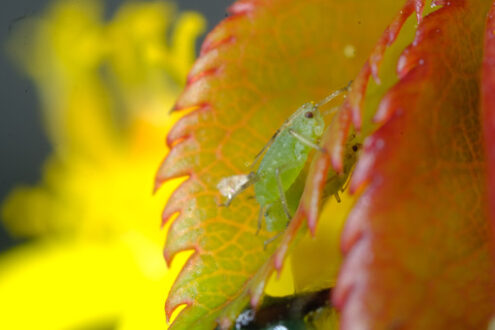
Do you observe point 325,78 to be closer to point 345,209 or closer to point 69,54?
point 345,209

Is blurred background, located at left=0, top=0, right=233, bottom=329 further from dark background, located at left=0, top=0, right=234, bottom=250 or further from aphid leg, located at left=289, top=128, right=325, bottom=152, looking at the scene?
aphid leg, located at left=289, top=128, right=325, bottom=152

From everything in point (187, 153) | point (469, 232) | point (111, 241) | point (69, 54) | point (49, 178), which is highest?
point (69, 54)

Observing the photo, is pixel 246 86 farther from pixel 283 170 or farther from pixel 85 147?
pixel 85 147

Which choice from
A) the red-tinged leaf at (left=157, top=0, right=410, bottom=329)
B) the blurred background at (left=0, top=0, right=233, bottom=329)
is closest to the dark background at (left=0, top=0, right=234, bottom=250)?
the blurred background at (left=0, top=0, right=233, bottom=329)

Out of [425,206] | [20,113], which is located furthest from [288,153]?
[20,113]

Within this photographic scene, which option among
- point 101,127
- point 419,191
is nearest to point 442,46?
point 419,191

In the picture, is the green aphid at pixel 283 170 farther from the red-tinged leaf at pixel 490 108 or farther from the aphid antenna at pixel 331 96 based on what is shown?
the red-tinged leaf at pixel 490 108
